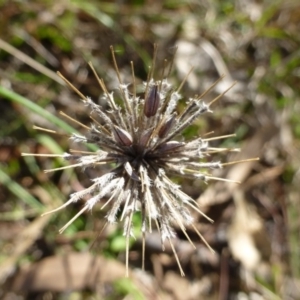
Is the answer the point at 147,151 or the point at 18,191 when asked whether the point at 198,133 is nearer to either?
the point at 18,191

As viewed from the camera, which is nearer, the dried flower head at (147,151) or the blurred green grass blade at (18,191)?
the dried flower head at (147,151)

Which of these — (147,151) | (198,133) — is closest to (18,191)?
(198,133)

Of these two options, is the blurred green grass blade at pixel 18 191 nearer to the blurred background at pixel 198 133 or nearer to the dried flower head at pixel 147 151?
the blurred background at pixel 198 133

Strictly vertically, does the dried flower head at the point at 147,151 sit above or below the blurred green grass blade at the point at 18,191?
below

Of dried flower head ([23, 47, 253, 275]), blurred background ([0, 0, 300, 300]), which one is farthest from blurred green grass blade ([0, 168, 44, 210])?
dried flower head ([23, 47, 253, 275])

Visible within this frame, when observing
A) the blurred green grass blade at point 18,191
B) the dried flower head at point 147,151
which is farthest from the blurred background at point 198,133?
the dried flower head at point 147,151

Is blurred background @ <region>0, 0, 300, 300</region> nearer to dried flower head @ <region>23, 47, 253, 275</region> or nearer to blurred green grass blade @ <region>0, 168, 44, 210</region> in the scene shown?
blurred green grass blade @ <region>0, 168, 44, 210</region>

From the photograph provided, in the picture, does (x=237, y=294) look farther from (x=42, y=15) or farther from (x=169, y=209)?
(x=42, y=15)
